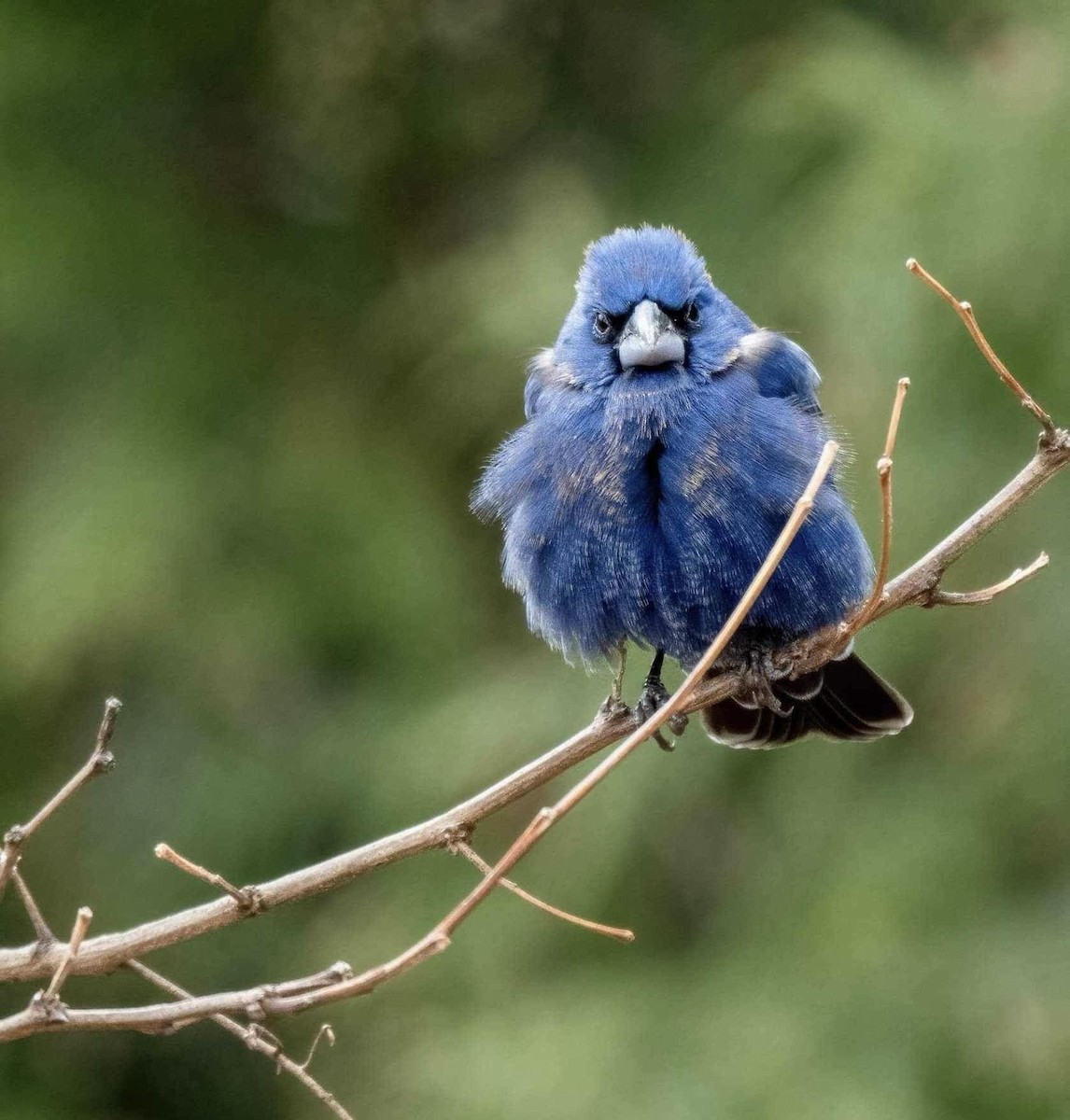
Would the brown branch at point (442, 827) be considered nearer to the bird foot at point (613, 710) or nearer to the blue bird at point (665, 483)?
the bird foot at point (613, 710)

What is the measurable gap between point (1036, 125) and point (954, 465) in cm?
113

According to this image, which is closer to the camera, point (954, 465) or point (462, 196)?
point (954, 465)

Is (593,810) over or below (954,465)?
below

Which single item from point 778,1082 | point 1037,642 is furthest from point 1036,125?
point 778,1082

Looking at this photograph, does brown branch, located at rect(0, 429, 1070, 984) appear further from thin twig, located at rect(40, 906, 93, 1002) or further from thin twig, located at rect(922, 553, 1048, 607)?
thin twig, located at rect(40, 906, 93, 1002)

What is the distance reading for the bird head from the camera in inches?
170

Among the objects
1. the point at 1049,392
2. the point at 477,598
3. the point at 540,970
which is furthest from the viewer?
the point at 477,598

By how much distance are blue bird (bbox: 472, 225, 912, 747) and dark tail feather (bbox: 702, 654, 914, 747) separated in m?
0.33

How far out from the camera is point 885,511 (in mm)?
2736

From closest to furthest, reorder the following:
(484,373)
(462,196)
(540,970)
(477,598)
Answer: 1. (540,970)
2. (484,373)
3. (477,598)
4. (462,196)

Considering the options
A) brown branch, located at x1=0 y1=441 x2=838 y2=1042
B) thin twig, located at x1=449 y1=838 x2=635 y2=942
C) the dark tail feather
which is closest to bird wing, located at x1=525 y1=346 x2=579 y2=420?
the dark tail feather

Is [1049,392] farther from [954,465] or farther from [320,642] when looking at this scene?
[320,642]

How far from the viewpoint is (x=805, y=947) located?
19.6ft

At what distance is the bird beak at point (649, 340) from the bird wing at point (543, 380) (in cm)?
18
